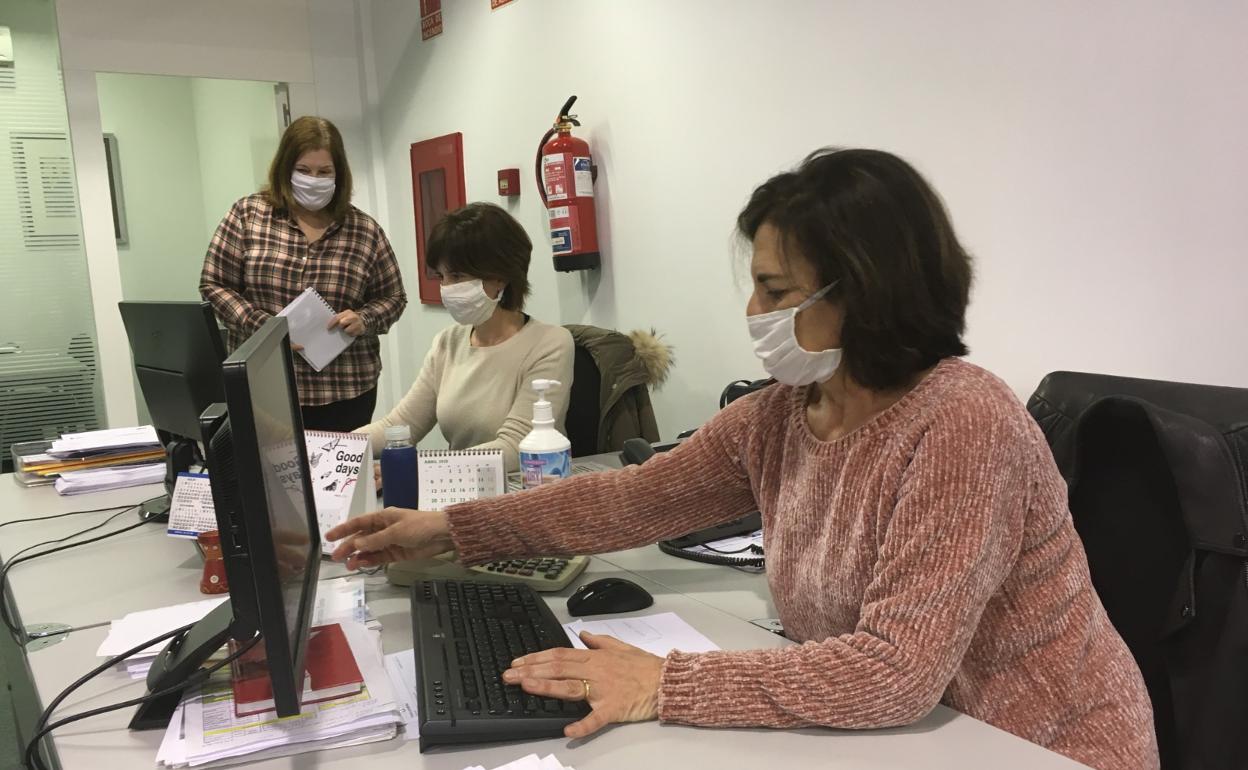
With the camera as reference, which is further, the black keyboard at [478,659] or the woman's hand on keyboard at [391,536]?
the woman's hand on keyboard at [391,536]

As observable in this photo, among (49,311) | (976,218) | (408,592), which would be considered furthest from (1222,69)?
(49,311)

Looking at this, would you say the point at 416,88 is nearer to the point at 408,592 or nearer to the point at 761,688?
the point at 408,592

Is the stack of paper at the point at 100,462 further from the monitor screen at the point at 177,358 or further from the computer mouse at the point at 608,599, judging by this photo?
the computer mouse at the point at 608,599

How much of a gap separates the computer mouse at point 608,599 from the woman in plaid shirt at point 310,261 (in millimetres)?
1734

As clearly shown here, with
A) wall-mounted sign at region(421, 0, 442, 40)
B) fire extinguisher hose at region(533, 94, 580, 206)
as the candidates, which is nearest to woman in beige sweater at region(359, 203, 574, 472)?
fire extinguisher hose at region(533, 94, 580, 206)

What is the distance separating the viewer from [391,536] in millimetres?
1398

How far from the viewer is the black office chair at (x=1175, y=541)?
1.16 metres

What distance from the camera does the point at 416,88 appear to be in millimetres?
4430

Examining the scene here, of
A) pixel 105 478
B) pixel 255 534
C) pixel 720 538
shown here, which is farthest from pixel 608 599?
pixel 105 478

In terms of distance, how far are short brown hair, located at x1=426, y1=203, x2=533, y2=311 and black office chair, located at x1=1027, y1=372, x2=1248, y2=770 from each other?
1334mm

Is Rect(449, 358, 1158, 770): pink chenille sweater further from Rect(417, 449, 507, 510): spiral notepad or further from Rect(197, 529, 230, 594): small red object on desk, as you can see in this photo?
Rect(197, 529, 230, 594): small red object on desk

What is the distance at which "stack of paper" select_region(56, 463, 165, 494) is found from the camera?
7.38ft

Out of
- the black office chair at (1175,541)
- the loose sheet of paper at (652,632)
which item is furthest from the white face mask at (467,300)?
the black office chair at (1175,541)

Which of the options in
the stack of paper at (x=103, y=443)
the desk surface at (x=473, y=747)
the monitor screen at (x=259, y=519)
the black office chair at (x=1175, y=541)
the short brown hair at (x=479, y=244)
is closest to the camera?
the monitor screen at (x=259, y=519)
